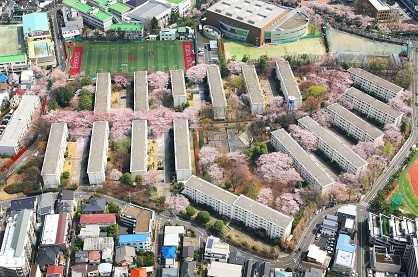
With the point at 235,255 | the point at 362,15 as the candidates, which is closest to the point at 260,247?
the point at 235,255

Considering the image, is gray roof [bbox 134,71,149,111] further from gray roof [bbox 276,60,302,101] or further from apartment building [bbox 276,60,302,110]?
gray roof [bbox 276,60,302,101]

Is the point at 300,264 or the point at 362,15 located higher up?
the point at 362,15

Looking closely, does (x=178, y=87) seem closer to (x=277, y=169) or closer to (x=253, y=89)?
(x=253, y=89)

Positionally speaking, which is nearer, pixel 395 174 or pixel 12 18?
pixel 395 174

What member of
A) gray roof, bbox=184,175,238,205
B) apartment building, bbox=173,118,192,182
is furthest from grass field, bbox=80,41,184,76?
gray roof, bbox=184,175,238,205

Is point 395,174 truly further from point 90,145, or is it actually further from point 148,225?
point 90,145

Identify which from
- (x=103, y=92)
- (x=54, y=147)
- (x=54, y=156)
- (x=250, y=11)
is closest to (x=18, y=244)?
(x=54, y=156)
